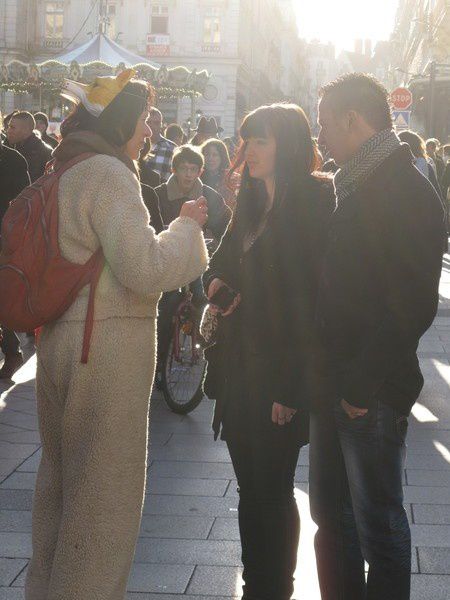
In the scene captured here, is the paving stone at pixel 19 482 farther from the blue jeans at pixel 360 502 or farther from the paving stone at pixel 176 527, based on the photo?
the blue jeans at pixel 360 502

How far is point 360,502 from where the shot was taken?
3.31 metres

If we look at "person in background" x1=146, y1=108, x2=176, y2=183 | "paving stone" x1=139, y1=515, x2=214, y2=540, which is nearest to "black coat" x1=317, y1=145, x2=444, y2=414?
"paving stone" x1=139, y1=515, x2=214, y2=540

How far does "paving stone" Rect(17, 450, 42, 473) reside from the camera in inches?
238

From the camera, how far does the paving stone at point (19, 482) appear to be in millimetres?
5695

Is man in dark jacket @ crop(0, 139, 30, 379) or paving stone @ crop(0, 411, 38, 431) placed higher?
man in dark jacket @ crop(0, 139, 30, 379)

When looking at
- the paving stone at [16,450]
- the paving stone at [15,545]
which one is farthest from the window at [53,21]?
the paving stone at [15,545]

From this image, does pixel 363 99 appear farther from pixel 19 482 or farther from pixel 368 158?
pixel 19 482

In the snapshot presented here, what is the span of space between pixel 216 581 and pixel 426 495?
63.3 inches

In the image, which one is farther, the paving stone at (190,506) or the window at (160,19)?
the window at (160,19)

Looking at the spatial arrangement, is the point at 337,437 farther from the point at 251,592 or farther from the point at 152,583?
the point at 152,583

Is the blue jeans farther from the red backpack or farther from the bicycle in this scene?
the bicycle

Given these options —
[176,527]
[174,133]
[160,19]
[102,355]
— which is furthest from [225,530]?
[160,19]

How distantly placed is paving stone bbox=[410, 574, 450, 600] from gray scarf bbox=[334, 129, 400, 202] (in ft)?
5.28

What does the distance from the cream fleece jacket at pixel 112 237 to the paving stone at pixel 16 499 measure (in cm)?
228
